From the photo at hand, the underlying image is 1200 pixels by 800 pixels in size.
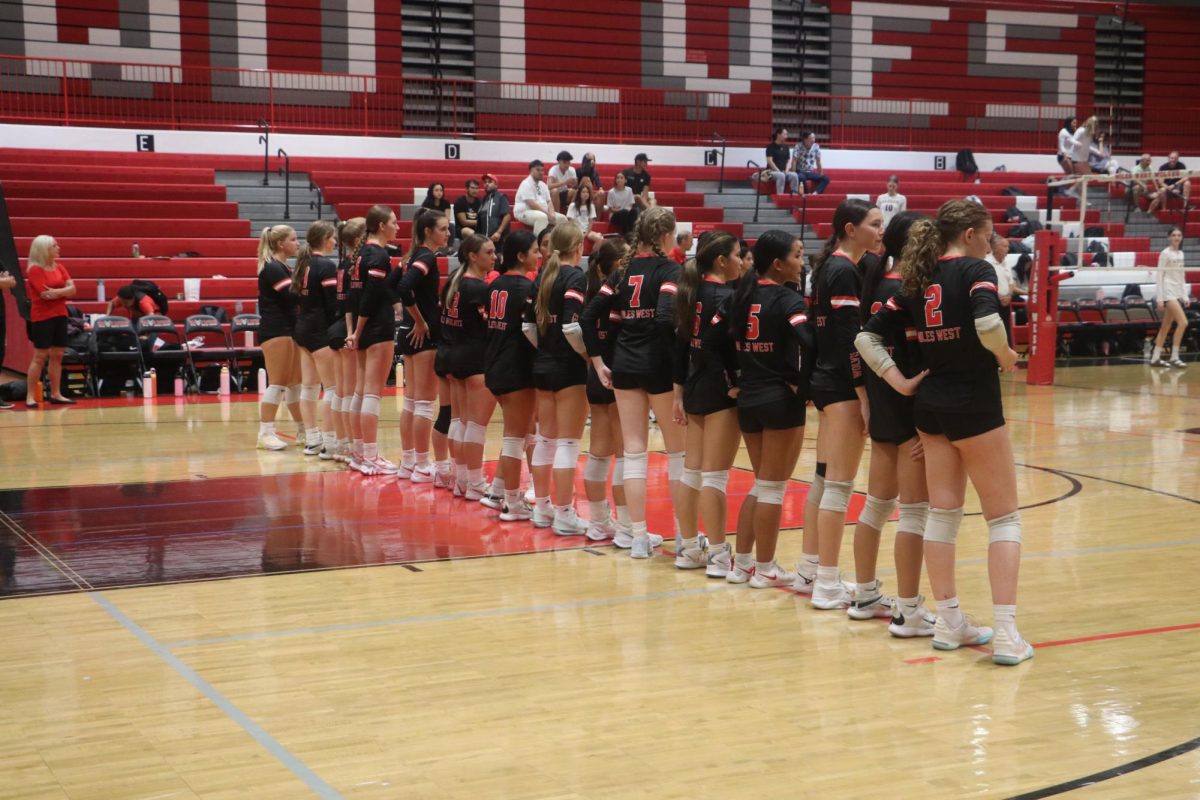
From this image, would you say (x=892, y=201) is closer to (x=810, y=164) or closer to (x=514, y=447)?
(x=810, y=164)

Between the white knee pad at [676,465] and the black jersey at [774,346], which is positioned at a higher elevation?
the black jersey at [774,346]

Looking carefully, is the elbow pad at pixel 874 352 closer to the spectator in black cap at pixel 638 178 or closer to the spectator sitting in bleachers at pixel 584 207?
the spectator sitting in bleachers at pixel 584 207

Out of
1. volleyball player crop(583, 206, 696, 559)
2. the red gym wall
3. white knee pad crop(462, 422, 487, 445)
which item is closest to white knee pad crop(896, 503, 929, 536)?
volleyball player crop(583, 206, 696, 559)

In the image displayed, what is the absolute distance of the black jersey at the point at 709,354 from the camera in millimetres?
6461

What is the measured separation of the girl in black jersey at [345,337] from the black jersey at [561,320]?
8.78ft

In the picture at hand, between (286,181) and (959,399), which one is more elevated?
(286,181)

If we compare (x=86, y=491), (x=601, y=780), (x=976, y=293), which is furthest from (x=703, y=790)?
(x=86, y=491)

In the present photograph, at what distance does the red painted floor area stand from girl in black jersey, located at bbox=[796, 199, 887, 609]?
75.0 inches

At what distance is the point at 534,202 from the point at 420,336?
9028 mm

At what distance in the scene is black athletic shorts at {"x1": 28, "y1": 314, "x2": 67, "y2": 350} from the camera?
545 inches

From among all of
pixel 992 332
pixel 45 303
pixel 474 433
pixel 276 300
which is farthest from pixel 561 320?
pixel 45 303

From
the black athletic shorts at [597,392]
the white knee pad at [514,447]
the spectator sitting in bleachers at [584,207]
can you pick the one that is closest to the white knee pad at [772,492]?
the black athletic shorts at [597,392]

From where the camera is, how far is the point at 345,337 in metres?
10.3

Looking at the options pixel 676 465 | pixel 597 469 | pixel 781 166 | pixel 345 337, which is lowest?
pixel 597 469
